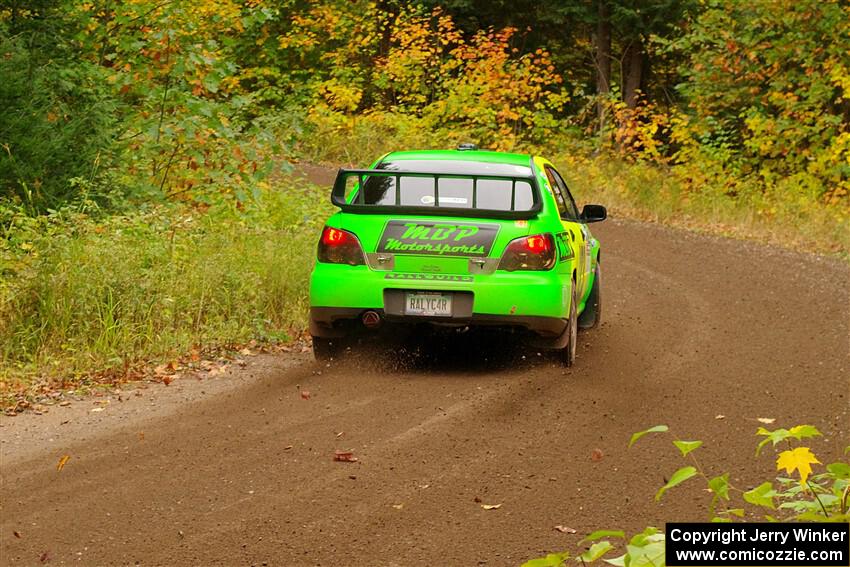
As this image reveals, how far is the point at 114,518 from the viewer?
6.32 m

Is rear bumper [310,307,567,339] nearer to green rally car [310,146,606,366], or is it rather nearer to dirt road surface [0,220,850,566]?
green rally car [310,146,606,366]

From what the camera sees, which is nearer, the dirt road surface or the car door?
the dirt road surface

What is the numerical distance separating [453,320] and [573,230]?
171 centimetres

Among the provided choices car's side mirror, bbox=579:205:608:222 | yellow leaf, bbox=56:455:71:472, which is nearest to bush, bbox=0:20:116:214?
car's side mirror, bbox=579:205:608:222

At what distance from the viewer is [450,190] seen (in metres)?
10.4

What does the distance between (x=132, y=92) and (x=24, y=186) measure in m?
3.71

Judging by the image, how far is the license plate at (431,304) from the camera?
9.84m

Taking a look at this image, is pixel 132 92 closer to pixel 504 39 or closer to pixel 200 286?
pixel 200 286

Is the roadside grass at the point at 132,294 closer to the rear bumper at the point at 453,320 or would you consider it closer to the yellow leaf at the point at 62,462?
the rear bumper at the point at 453,320

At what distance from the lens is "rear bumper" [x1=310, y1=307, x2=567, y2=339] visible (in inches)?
388

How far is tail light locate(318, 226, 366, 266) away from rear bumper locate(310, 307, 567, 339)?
38cm

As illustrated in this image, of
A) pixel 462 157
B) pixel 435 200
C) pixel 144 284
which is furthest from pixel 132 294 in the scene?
pixel 462 157

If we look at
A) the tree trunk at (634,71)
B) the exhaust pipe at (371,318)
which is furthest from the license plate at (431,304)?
the tree trunk at (634,71)

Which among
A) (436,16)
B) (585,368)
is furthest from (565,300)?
(436,16)
